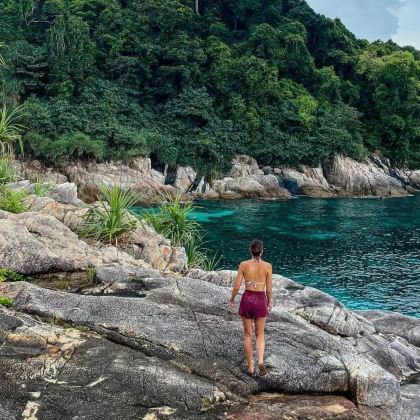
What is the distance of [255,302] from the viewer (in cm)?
725

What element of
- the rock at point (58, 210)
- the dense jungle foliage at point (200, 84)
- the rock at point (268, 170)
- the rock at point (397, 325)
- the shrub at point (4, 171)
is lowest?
the rock at point (397, 325)

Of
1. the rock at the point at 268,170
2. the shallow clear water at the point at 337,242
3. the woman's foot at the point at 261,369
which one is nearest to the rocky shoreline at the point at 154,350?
the woman's foot at the point at 261,369

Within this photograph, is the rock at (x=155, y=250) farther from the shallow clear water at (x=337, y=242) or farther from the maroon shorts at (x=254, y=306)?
the shallow clear water at (x=337, y=242)

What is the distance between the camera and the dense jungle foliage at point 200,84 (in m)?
55.3

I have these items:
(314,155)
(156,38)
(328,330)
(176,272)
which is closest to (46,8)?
(156,38)

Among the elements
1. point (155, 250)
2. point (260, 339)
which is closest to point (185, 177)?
point (155, 250)

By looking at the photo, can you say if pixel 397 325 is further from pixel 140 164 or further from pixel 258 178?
pixel 258 178

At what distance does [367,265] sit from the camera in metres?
28.4

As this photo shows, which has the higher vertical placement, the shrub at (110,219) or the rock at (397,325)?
the shrub at (110,219)

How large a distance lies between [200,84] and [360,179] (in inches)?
999

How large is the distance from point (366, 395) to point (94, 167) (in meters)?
46.6

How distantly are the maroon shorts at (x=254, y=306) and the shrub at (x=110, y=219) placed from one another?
5.63 meters

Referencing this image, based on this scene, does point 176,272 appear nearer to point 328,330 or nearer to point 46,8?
point 328,330

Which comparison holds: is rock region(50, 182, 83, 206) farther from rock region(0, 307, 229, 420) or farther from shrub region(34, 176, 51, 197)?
rock region(0, 307, 229, 420)
